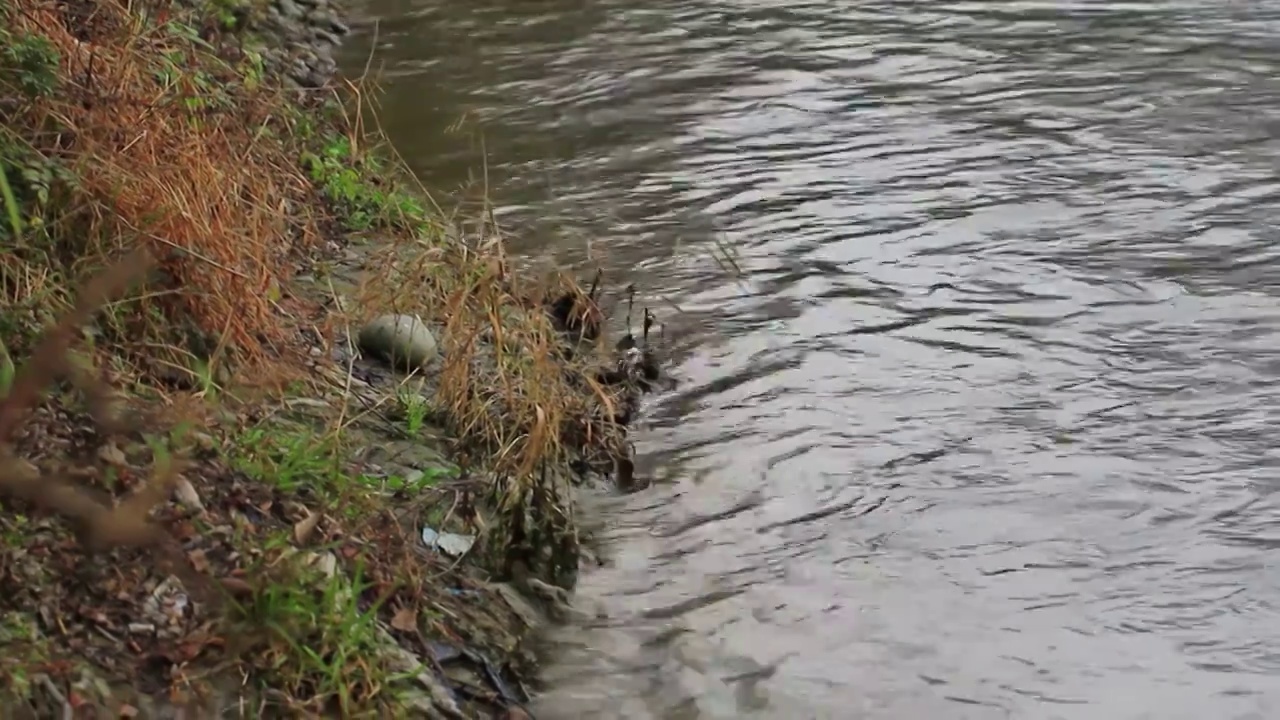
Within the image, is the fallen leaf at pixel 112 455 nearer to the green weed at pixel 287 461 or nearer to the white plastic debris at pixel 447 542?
the green weed at pixel 287 461

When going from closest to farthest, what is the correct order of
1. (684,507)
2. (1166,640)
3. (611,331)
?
(1166,640) → (684,507) → (611,331)

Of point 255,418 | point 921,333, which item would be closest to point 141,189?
point 255,418

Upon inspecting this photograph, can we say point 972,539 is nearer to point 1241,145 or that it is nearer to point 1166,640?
point 1166,640

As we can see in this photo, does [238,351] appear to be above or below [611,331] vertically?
above

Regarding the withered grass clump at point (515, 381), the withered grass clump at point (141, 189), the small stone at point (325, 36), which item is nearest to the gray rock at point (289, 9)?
the small stone at point (325, 36)

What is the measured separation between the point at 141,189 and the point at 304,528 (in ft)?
4.30

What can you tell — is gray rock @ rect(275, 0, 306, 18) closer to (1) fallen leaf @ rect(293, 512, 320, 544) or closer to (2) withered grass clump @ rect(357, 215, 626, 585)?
(2) withered grass clump @ rect(357, 215, 626, 585)

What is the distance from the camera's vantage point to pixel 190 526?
3248mm

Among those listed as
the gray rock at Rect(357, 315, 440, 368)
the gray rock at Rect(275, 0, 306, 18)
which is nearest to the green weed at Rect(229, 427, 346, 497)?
the gray rock at Rect(357, 315, 440, 368)

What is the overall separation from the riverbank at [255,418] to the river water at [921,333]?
1.24ft

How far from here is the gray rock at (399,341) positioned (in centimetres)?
480

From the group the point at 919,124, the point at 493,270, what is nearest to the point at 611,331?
the point at 493,270

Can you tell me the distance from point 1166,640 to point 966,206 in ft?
11.2

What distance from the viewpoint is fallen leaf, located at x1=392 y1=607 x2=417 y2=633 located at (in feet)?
11.2
